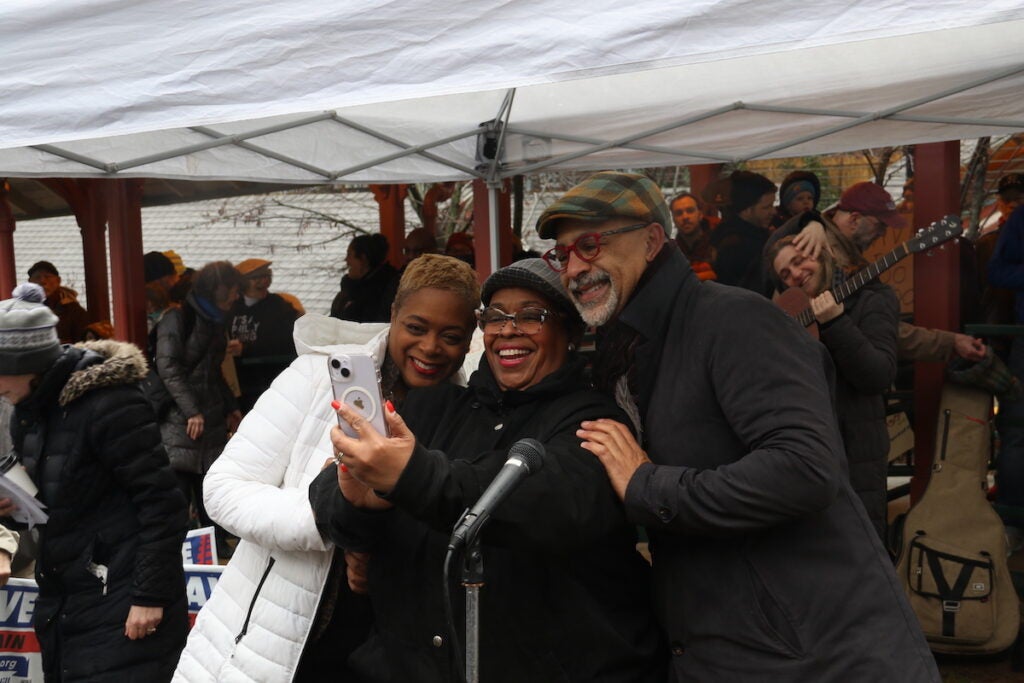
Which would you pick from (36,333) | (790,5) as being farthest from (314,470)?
(790,5)

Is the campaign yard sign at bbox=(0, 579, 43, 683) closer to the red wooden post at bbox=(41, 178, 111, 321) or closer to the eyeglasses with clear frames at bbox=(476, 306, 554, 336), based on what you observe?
the eyeglasses with clear frames at bbox=(476, 306, 554, 336)

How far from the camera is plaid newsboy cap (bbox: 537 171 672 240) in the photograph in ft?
7.24

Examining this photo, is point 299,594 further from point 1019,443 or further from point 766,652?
point 1019,443

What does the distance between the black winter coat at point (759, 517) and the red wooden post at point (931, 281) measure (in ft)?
13.0

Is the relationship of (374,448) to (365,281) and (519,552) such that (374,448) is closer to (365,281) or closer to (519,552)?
(519,552)

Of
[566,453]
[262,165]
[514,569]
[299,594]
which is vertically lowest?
[299,594]

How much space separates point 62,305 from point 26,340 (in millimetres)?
6477

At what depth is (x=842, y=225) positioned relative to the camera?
4.85m

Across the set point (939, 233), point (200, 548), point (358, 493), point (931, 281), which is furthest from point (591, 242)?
point (931, 281)

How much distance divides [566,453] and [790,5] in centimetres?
100

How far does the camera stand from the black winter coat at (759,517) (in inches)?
75.8

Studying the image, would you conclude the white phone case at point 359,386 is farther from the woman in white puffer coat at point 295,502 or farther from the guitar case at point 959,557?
the guitar case at point 959,557

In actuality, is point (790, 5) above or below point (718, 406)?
above

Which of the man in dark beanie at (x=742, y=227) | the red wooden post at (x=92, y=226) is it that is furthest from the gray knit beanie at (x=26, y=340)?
the red wooden post at (x=92, y=226)
